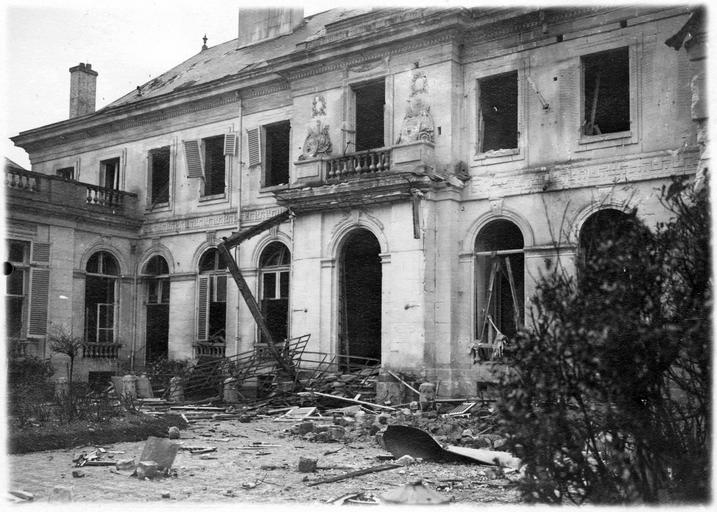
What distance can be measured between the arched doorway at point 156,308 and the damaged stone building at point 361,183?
7 cm

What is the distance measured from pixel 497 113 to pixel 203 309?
10396 mm

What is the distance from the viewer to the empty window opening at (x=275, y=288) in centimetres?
2141

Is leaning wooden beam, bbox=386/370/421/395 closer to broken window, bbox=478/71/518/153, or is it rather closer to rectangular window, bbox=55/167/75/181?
broken window, bbox=478/71/518/153

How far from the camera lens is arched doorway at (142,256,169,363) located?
24438 millimetres

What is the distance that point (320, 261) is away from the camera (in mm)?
19250

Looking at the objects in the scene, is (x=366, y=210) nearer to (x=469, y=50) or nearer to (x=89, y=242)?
(x=469, y=50)

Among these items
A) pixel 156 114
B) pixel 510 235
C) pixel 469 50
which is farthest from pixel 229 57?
pixel 510 235

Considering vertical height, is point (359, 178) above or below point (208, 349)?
above

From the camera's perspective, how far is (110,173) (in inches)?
1047

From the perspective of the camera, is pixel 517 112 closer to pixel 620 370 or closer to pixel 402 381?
pixel 402 381

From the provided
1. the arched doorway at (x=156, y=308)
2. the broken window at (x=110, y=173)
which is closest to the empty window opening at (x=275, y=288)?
the arched doorway at (x=156, y=308)

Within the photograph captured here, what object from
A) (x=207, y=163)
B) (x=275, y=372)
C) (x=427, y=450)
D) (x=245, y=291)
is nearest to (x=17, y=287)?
(x=207, y=163)

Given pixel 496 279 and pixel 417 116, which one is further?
pixel 417 116

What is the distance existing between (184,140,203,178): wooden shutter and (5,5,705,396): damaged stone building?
0.11 metres
